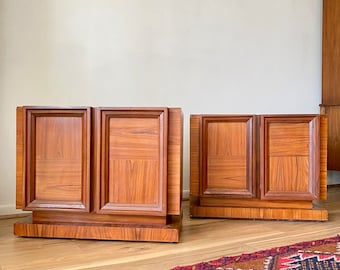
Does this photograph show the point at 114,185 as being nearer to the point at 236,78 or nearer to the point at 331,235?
the point at 331,235

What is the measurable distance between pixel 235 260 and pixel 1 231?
0.87m

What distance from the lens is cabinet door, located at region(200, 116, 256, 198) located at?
1.51 meters

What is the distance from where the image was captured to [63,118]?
1242mm

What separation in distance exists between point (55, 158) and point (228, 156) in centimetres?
70

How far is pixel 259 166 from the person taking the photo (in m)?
1.51

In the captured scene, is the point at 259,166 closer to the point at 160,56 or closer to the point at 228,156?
the point at 228,156

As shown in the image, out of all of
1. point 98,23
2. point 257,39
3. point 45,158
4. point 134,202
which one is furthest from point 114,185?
point 257,39

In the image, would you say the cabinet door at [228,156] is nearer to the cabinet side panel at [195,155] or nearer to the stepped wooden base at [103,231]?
→ the cabinet side panel at [195,155]

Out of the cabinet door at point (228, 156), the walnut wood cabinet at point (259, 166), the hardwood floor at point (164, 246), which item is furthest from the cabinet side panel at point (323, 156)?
the cabinet door at point (228, 156)

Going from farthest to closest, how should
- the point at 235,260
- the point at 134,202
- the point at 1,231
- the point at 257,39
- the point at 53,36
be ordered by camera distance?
the point at 257,39 < the point at 53,36 < the point at 1,231 < the point at 134,202 < the point at 235,260

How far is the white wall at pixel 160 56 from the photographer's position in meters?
1.61

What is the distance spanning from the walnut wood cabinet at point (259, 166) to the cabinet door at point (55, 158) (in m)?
0.50

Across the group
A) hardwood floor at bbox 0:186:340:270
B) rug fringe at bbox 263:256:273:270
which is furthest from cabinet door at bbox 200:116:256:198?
rug fringe at bbox 263:256:273:270

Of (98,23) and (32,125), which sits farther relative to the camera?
(98,23)
